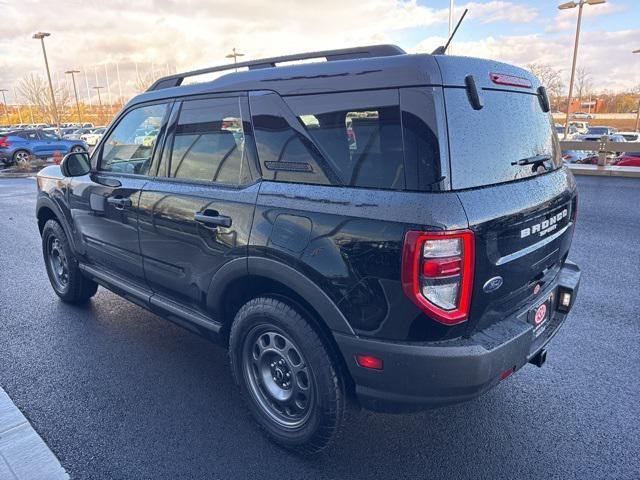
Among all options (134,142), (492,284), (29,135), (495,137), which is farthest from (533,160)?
(29,135)

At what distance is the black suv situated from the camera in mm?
1914

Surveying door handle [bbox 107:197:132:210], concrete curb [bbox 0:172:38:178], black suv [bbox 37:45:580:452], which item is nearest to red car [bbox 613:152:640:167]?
black suv [bbox 37:45:580:452]

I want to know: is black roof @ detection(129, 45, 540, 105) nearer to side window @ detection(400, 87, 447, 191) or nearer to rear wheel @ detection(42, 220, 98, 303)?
side window @ detection(400, 87, 447, 191)

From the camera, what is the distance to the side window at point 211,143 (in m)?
2.61

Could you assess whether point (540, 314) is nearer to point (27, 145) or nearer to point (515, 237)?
point (515, 237)

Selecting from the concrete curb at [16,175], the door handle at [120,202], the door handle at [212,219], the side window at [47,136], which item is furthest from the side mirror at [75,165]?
the side window at [47,136]

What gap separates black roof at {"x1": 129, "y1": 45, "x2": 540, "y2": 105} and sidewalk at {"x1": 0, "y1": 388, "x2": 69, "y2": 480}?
2.23 meters

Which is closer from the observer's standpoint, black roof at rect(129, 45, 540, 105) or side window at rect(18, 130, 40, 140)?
black roof at rect(129, 45, 540, 105)

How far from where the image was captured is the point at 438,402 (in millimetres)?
2025

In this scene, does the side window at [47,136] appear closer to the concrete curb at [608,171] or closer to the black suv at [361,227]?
the concrete curb at [608,171]

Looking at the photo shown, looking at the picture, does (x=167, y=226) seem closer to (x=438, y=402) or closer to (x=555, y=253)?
(x=438, y=402)

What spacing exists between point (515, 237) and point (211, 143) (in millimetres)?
1802

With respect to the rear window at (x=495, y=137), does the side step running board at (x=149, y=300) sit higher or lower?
lower

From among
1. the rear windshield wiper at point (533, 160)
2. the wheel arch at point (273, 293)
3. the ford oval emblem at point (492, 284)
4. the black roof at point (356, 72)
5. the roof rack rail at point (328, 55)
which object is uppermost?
the roof rack rail at point (328, 55)
